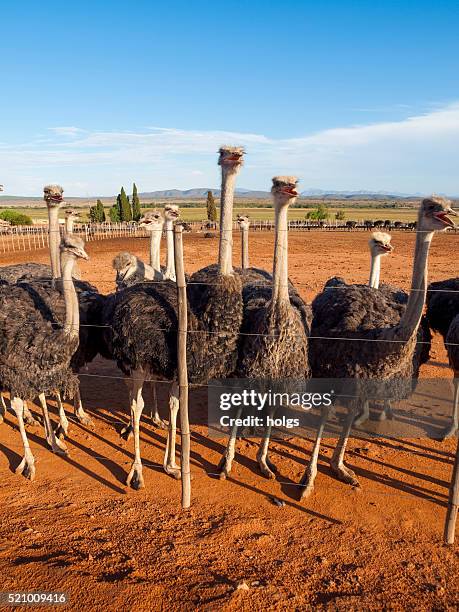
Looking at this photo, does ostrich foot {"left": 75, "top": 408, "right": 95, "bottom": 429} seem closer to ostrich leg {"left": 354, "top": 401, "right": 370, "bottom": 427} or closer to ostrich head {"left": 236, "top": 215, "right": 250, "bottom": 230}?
ostrich leg {"left": 354, "top": 401, "right": 370, "bottom": 427}

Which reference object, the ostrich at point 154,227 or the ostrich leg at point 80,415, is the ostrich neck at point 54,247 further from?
the ostrich leg at point 80,415

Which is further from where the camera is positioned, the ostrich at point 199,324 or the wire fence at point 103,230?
the wire fence at point 103,230

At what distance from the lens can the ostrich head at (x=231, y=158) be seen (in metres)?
4.68

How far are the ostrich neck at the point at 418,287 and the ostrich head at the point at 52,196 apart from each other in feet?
14.7

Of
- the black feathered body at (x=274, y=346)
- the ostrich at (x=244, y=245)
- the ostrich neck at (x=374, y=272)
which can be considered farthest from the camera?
the ostrich at (x=244, y=245)

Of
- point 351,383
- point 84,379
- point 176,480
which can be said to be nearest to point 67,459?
point 176,480

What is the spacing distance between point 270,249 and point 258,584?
22614mm

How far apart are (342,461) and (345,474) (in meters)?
0.18

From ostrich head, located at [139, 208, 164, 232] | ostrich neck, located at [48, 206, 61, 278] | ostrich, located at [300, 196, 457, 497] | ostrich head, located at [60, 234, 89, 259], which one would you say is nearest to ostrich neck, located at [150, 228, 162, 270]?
ostrich head, located at [139, 208, 164, 232]

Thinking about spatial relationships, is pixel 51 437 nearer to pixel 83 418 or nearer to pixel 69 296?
pixel 83 418

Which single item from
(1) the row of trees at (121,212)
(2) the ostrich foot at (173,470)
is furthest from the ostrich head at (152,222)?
(1) the row of trees at (121,212)

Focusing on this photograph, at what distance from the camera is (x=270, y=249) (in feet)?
84.1

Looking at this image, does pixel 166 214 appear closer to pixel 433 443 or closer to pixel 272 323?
pixel 272 323

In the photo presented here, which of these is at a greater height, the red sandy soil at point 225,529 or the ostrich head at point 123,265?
the ostrich head at point 123,265
